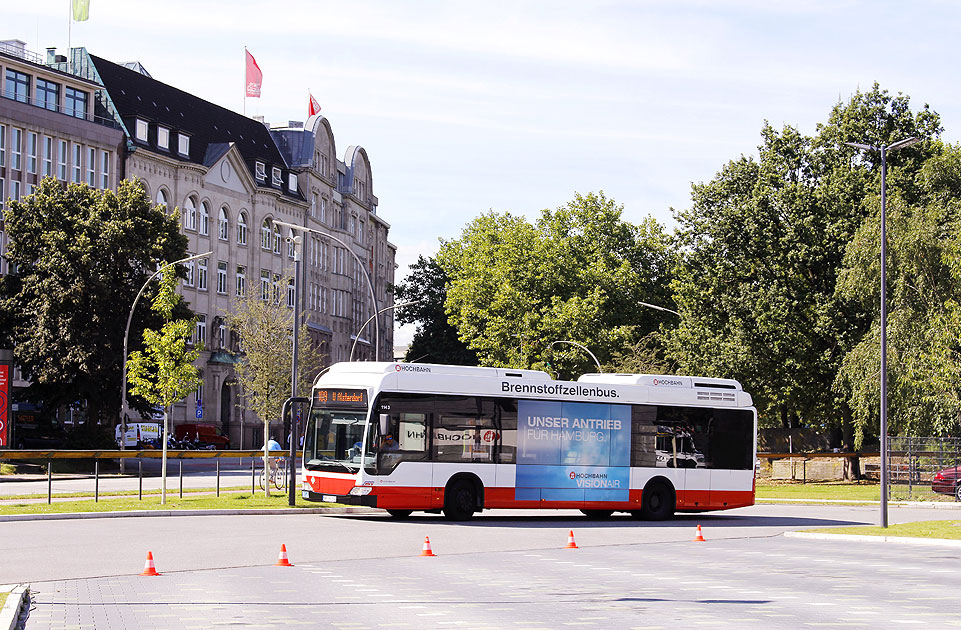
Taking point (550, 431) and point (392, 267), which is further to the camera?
point (392, 267)

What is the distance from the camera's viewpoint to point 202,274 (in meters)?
83.5

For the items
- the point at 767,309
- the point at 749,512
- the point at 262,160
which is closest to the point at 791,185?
the point at 767,309

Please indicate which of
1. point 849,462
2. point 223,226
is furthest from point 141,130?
point 849,462

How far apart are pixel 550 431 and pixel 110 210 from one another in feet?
114

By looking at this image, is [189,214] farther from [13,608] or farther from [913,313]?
[13,608]

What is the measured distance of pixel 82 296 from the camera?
56.0m

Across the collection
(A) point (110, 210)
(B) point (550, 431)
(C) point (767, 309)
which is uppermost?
(A) point (110, 210)

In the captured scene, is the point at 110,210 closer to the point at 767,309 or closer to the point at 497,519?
the point at 767,309

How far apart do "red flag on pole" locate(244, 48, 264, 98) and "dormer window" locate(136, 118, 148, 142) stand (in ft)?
34.6

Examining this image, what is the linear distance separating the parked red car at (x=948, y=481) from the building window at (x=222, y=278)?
54524 mm

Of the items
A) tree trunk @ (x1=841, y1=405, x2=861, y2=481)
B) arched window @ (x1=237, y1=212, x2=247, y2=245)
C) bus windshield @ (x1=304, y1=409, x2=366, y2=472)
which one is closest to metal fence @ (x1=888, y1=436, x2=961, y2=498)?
tree trunk @ (x1=841, y1=405, x2=861, y2=481)

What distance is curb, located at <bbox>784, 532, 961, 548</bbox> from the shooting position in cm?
2342

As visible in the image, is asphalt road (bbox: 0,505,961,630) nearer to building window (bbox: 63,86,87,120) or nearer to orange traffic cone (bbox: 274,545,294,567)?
orange traffic cone (bbox: 274,545,294,567)

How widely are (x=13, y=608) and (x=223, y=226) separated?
3018 inches
